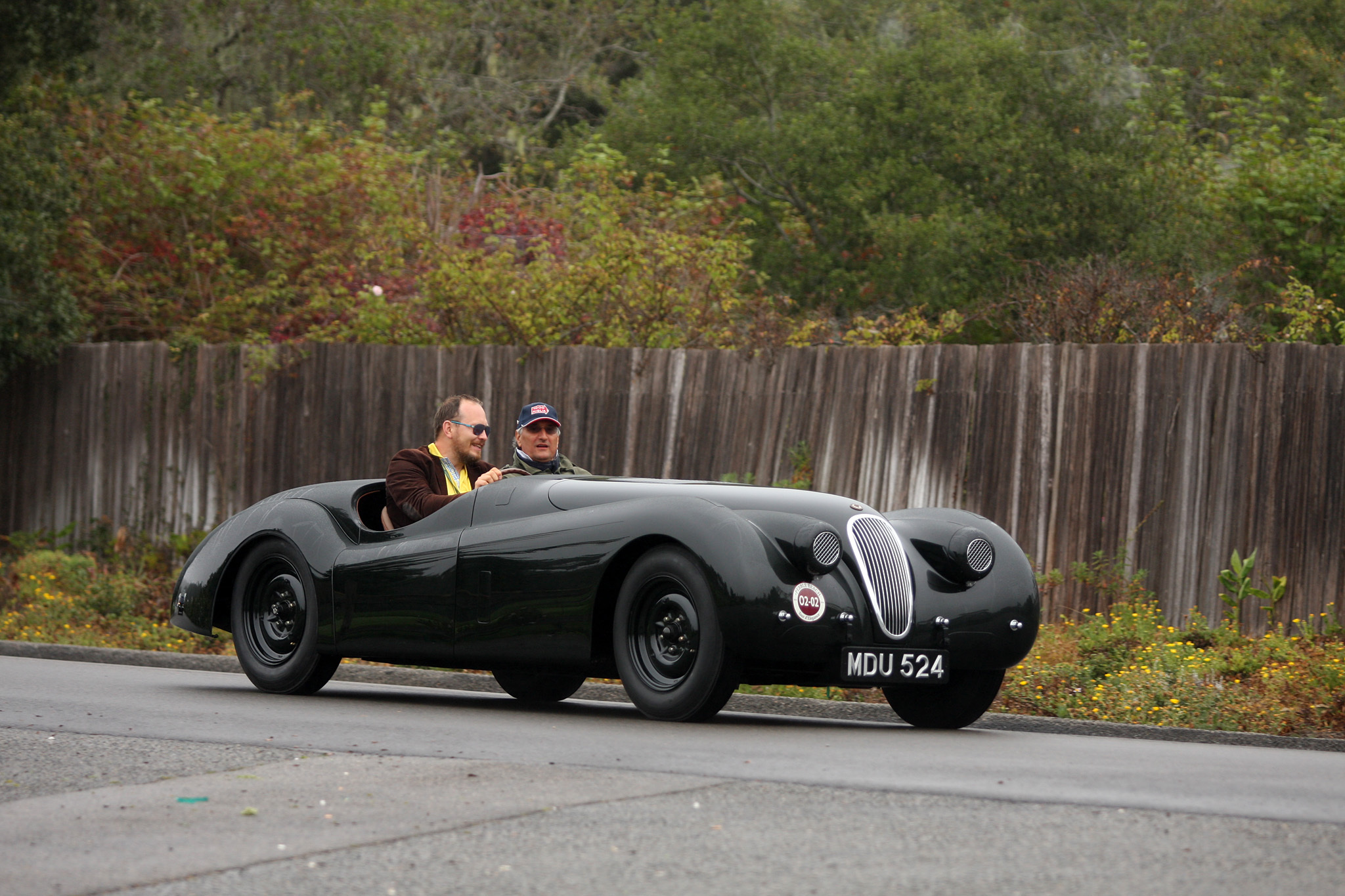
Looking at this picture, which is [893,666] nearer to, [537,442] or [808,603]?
[808,603]

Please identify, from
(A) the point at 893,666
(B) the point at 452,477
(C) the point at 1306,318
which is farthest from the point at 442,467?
(C) the point at 1306,318

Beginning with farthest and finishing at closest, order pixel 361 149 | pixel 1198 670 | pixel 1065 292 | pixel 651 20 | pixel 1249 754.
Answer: pixel 651 20 → pixel 361 149 → pixel 1065 292 → pixel 1198 670 → pixel 1249 754

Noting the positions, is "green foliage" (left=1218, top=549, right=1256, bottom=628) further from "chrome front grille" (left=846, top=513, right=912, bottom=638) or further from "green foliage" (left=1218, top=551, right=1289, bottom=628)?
"chrome front grille" (left=846, top=513, right=912, bottom=638)

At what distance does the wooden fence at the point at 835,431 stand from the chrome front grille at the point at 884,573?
454 centimetres

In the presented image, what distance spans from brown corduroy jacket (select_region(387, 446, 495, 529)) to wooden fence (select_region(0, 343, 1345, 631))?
4.69 metres

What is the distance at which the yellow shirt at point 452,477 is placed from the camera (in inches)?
395

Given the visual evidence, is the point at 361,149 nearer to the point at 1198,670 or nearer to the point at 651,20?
the point at 651,20

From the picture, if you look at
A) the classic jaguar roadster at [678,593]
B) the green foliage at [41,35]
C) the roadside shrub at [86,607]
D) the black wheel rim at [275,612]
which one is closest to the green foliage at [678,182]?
the green foliage at [41,35]

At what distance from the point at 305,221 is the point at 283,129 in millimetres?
5768

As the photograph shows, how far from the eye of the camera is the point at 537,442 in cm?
999

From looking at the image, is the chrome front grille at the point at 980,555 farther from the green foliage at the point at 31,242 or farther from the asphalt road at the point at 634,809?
the green foliage at the point at 31,242

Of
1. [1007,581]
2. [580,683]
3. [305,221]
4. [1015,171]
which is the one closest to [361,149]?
[305,221]

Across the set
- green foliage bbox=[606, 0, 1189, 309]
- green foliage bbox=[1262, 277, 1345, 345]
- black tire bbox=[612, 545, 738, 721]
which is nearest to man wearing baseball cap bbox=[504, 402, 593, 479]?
black tire bbox=[612, 545, 738, 721]

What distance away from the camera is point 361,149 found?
23.6 m
